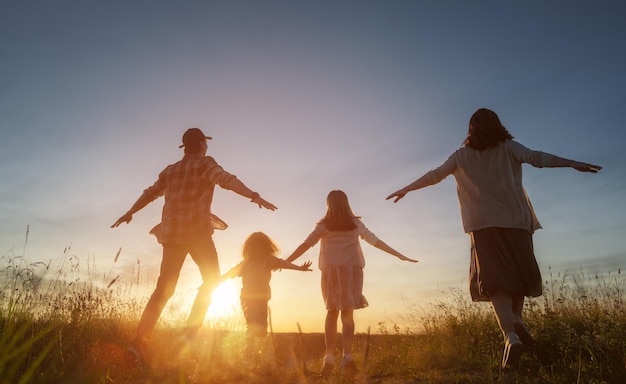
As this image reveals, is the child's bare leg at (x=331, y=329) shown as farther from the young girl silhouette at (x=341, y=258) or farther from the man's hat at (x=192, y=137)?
the man's hat at (x=192, y=137)

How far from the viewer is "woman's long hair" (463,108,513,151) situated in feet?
16.3

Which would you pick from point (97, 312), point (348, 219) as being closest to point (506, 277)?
point (348, 219)

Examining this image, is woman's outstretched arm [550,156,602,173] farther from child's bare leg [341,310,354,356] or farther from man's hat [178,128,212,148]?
man's hat [178,128,212,148]

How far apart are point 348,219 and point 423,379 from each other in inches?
89.6

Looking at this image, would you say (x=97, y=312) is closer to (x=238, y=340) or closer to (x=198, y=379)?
(x=238, y=340)

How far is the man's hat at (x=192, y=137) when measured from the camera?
5.91 m

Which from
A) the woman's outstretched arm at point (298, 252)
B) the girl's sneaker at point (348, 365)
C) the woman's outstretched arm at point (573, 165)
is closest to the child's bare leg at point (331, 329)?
the girl's sneaker at point (348, 365)

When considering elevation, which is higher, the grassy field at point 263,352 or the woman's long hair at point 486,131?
the woman's long hair at point 486,131

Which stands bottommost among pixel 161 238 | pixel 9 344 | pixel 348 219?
pixel 9 344

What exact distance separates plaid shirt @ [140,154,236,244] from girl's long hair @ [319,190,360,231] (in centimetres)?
163

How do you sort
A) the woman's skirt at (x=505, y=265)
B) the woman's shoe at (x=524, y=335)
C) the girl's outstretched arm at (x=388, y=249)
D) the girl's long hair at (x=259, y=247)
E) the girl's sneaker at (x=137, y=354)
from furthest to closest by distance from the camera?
the girl's long hair at (x=259, y=247)
the girl's outstretched arm at (x=388, y=249)
the girl's sneaker at (x=137, y=354)
the woman's skirt at (x=505, y=265)
the woman's shoe at (x=524, y=335)

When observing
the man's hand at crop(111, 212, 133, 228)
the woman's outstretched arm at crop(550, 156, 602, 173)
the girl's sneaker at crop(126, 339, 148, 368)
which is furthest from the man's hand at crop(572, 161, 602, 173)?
the man's hand at crop(111, 212, 133, 228)

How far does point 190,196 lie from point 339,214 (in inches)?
77.7

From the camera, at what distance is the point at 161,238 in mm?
5566
